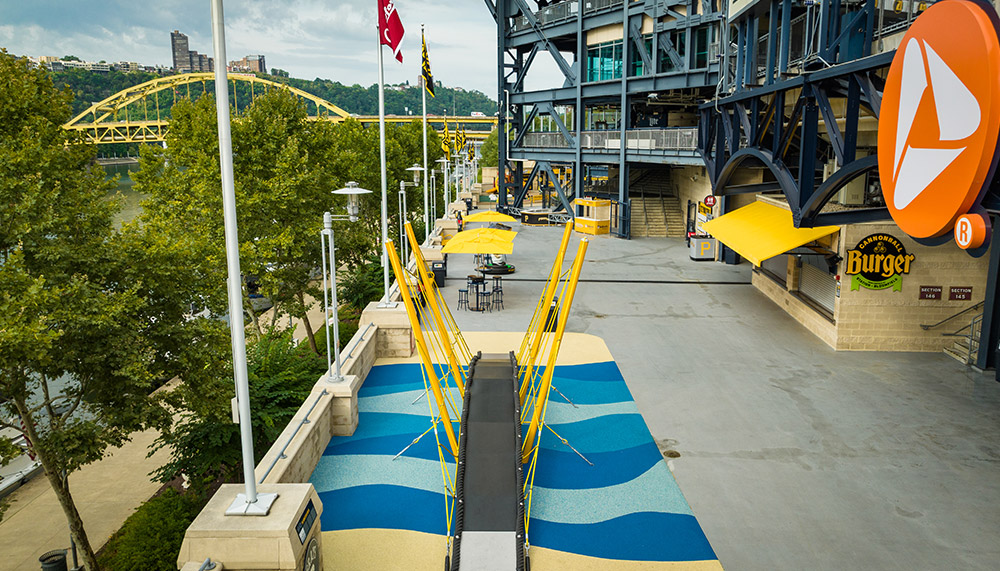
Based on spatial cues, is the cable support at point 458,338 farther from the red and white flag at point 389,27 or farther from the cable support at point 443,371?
the red and white flag at point 389,27

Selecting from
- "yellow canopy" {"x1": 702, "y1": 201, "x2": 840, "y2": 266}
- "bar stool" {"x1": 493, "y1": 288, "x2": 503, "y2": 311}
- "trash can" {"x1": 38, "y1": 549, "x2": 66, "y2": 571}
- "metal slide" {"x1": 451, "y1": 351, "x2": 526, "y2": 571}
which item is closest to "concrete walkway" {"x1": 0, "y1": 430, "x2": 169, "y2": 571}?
"trash can" {"x1": 38, "y1": 549, "x2": 66, "y2": 571}

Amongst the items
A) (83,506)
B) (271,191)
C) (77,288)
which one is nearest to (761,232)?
(271,191)

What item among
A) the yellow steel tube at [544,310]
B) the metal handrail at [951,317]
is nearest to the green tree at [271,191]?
the yellow steel tube at [544,310]

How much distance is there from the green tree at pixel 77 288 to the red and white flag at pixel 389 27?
30.5ft

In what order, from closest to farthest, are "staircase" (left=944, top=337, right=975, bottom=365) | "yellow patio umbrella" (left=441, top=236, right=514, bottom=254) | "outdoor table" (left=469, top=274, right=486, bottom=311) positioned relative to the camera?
"staircase" (left=944, top=337, right=975, bottom=365) < "yellow patio umbrella" (left=441, top=236, right=514, bottom=254) < "outdoor table" (left=469, top=274, right=486, bottom=311)

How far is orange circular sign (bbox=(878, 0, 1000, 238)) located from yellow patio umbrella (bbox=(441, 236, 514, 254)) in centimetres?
1416

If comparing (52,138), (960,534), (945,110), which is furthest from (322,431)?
(945,110)

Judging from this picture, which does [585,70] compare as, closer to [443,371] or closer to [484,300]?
[484,300]

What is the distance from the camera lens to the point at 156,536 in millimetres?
12102

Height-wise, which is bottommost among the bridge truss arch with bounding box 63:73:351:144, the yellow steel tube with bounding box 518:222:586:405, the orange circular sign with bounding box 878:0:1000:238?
the yellow steel tube with bounding box 518:222:586:405

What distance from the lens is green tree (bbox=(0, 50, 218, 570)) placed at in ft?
32.0

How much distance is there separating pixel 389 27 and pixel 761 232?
1360cm

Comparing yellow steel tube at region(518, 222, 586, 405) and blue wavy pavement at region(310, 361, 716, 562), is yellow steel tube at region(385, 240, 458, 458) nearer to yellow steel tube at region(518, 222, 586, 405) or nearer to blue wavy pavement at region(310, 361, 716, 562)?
blue wavy pavement at region(310, 361, 716, 562)

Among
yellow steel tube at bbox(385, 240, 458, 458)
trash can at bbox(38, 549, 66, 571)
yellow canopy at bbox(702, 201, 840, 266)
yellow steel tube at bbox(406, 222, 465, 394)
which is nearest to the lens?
yellow steel tube at bbox(385, 240, 458, 458)
